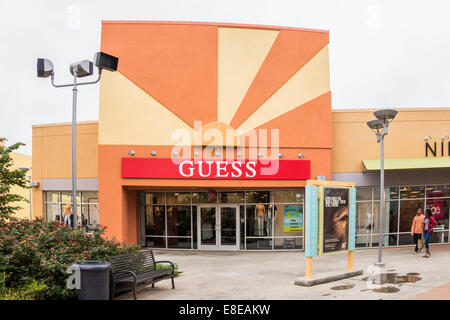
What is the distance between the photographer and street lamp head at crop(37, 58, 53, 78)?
11.0 m

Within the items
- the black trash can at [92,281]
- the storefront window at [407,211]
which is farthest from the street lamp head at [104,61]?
the storefront window at [407,211]

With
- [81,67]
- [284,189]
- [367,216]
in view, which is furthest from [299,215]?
[81,67]

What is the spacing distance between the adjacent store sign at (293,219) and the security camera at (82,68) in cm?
1017

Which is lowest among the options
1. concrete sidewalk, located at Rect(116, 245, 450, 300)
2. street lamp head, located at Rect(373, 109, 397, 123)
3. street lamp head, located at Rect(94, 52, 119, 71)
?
concrete sidewalk, located at Rect(116, 245, 450, 300)

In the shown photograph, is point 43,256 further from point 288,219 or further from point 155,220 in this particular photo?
point 288,219

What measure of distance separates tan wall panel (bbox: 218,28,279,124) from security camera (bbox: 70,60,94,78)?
20.5 feet

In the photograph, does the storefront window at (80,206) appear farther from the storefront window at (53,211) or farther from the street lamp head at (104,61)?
the street lamp head at (104,61)

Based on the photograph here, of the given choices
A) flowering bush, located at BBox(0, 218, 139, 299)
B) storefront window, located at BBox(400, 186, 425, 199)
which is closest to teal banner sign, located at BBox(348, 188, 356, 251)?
flowering bush, located at BBox(0, 218, 139, 299)

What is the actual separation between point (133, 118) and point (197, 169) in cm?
336

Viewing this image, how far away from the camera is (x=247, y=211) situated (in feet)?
56.1

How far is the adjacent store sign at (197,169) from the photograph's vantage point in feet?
50.9

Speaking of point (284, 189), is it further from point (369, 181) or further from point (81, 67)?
point (81, 67)

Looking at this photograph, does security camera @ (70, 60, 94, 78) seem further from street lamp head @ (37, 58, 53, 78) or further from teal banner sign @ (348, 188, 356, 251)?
teal banner sign @ (348, 188, 356, 251)

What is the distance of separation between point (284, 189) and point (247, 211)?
1906 millimetres
